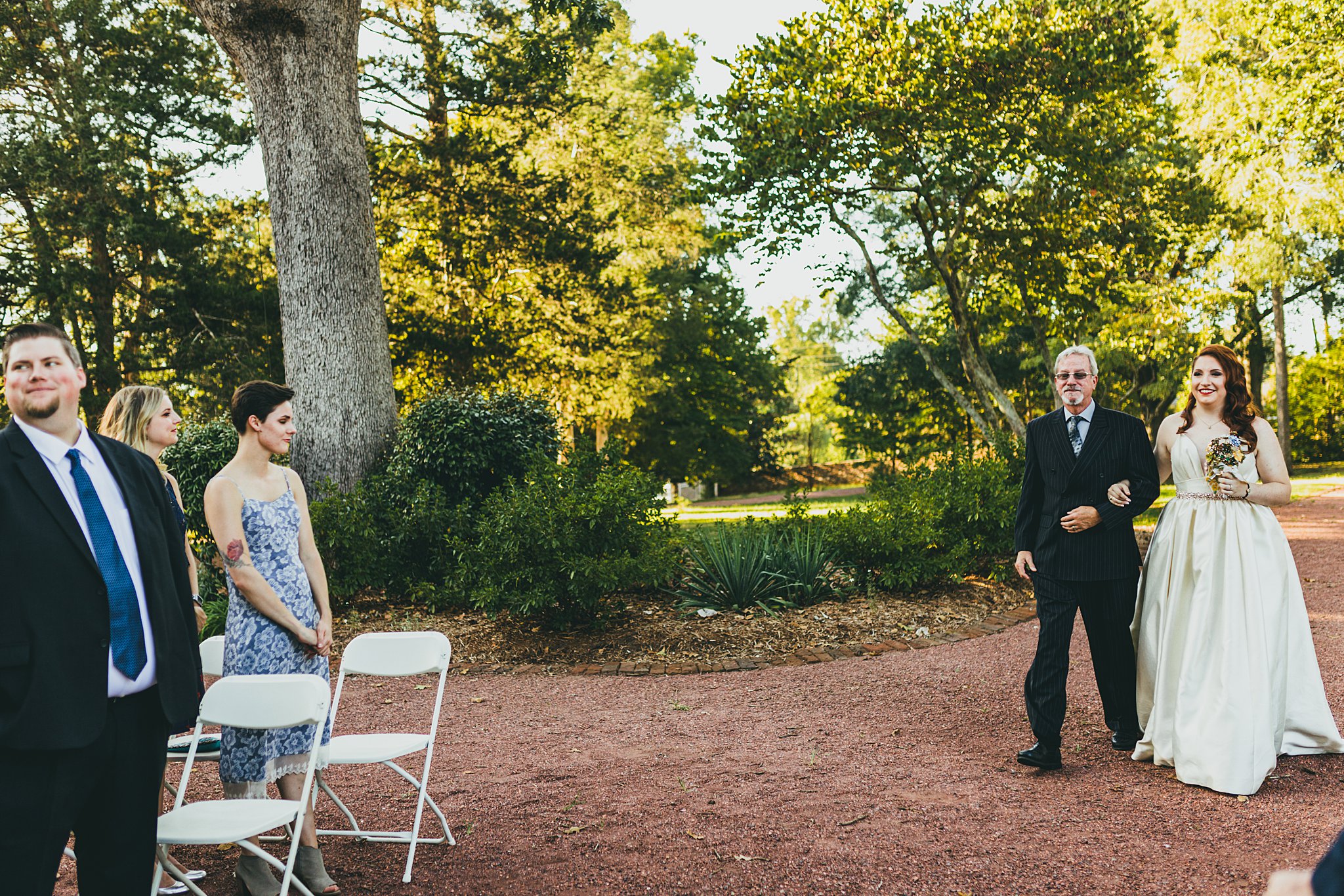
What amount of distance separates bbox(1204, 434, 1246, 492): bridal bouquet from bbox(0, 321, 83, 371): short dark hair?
4.81m

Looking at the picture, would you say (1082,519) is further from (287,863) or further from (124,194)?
(124,194)

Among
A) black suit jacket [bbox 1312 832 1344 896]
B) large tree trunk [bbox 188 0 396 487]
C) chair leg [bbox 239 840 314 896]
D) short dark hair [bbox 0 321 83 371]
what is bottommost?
chair leg [bbox 239 840 314 896]

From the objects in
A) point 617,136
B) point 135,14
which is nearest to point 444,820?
point 135,14

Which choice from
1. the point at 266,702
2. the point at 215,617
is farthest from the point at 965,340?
the point at 266,702

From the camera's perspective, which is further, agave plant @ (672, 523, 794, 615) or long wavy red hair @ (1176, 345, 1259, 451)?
agave plant @ (672, 523, 794, 615)

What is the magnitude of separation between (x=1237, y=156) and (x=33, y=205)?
23838 millimetres

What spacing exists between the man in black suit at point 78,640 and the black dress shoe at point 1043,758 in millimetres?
3848

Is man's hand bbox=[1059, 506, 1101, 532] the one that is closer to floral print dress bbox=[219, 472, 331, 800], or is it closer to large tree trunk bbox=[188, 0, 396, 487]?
floral print dress bbox=[219, 472, 331, 800]

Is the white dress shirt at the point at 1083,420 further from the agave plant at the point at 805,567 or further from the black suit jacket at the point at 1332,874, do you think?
the agave plant at the point at 805,567

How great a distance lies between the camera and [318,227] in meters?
10.2

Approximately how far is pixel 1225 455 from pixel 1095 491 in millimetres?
613

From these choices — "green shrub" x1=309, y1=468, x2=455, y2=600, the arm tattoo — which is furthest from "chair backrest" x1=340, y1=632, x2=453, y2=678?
"green shrub" x1=309, y1=468, x2=455, y2=600

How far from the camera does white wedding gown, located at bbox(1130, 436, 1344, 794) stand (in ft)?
14.1

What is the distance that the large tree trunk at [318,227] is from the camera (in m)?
10.1
